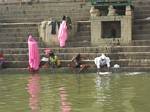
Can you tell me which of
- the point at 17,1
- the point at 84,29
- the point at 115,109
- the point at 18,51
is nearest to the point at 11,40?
the point at 18,51

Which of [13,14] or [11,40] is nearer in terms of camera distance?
[11,40]

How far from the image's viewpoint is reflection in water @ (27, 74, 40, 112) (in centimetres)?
1041

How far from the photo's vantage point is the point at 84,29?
879 inches

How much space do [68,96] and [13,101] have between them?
1334 millimetres

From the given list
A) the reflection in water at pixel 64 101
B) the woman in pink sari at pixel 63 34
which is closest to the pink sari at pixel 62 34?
the woman in pink sari at pixel 63 34

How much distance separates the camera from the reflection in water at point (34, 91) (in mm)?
10414

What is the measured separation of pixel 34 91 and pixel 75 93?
1.13 meters

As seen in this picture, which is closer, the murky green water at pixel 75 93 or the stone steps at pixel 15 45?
the murky green water at pixel 75 93

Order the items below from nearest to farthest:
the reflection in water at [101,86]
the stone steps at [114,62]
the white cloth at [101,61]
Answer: the reflection in water at [101,86], the white cloth at [101,61], the stone steps at [114,62]

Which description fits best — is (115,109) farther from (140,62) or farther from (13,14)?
(13,14)

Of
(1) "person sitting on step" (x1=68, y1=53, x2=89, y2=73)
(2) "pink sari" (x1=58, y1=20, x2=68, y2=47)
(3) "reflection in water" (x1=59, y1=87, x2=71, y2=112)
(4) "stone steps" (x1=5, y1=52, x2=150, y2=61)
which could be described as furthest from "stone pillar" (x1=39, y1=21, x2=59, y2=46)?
(3) "reflection in water" (x1=59, y1=87, x2=71, y2=112)

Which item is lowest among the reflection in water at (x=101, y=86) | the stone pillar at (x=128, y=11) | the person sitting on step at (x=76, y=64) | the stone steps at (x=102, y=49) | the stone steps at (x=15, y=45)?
the reflection in water at (x=101, y=86)

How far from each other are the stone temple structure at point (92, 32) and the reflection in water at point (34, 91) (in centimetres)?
265

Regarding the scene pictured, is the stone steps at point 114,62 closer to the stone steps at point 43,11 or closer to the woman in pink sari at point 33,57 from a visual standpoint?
the woman in pink sari at point 33,57
